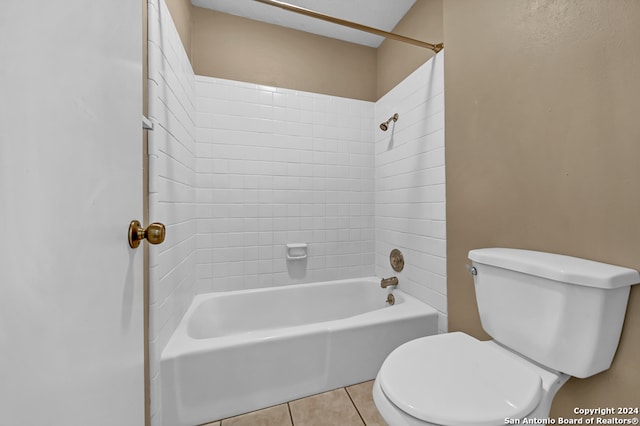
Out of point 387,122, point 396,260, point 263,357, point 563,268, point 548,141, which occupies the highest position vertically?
point 387,122

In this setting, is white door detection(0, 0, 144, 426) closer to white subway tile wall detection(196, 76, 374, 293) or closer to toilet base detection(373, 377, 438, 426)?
toilet base detection(373, 377, 438, 426)

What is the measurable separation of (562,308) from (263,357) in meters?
1.18

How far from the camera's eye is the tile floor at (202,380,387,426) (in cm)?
119

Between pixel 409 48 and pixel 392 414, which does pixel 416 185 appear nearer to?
pixel 409 48

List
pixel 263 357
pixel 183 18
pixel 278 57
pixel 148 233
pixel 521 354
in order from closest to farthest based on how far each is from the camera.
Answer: pixel 148 233, pixel 521 354, pixel 263 357, pixel 183 18, pixel 278 57

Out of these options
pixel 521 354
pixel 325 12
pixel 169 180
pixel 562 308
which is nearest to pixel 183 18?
pixel 325 12

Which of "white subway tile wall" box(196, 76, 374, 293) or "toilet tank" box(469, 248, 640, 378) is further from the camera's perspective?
"white subway tile wall" box(196, 76, 374, 293)

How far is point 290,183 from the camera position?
6.50ft

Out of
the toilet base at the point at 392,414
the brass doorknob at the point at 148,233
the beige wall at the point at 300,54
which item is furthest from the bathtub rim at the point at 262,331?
the beige wall at the point at 300,54

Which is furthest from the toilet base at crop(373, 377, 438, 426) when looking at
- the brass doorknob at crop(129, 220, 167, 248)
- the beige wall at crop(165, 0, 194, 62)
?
the beige wall at crop(165, 0, 194, 62)

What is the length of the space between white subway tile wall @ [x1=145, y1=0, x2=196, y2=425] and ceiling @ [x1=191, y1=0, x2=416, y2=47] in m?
0.57

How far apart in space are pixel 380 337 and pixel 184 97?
1.76m

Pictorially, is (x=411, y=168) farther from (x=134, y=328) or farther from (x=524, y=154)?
(x=134, y=328)

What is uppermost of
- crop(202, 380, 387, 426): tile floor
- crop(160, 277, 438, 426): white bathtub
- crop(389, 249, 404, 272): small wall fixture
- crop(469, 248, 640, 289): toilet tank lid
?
crop(469, 248, 640, 289): toilet tank lid
